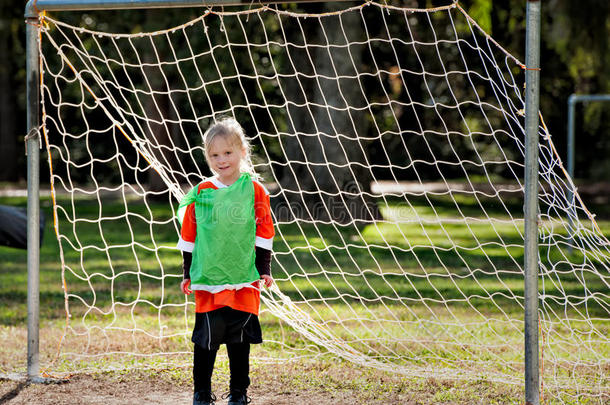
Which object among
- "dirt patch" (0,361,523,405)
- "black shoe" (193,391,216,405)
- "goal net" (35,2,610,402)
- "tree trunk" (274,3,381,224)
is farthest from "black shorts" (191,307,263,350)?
"tree trunk" (274,3,381,224)

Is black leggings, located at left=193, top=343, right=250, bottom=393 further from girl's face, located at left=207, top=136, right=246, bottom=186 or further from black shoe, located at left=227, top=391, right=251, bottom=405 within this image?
girl's face, located at left=207, top=136, right=246, bottom=186

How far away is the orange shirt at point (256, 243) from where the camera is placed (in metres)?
3.56

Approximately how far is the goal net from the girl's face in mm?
844

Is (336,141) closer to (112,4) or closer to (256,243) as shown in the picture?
(112,4)

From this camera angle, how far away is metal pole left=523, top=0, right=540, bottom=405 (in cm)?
332

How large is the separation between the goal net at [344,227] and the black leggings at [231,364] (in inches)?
36.0

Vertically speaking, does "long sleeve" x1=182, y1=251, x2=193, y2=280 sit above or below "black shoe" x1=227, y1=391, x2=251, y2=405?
above

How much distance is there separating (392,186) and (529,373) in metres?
17.3

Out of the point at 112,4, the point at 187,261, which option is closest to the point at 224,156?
the point at 187,261

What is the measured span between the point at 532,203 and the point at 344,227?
8439mm

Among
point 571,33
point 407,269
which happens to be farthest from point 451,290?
point 571,33

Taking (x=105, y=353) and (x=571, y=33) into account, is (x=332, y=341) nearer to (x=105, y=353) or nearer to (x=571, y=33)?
(x=105, y=353)

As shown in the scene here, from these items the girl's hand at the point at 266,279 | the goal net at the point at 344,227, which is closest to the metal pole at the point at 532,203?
the goal net at the point at 344,227

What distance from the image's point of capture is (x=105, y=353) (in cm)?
477
